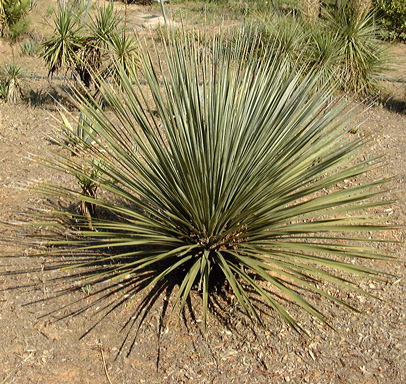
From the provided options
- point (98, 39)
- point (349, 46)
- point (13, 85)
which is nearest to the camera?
point (98, 39)

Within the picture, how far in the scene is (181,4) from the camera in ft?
46.9

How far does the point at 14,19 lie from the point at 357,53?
768 cm

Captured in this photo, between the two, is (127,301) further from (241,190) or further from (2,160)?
(2,160)

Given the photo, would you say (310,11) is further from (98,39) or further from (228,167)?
(228,167)

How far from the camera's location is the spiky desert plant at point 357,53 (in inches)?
313

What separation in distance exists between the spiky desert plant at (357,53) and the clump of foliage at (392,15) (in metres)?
2.26

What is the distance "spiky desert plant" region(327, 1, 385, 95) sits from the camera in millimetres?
7949

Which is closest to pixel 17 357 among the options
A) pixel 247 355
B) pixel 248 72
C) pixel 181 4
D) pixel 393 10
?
pixel 247 355

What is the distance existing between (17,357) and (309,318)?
6.37 ft

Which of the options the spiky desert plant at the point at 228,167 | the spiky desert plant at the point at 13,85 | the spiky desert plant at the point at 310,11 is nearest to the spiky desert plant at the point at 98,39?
the spiky desert plant at the point at 13,85

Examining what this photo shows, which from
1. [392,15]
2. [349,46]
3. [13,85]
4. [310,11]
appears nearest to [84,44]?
[13,85]

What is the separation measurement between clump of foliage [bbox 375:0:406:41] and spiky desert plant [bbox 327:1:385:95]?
2.26m

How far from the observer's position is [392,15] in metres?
10.7

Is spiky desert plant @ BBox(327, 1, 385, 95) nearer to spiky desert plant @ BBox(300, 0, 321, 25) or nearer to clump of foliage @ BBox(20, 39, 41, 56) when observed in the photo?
spiky desert plant @ BBox(300, 0, 321, 25)
